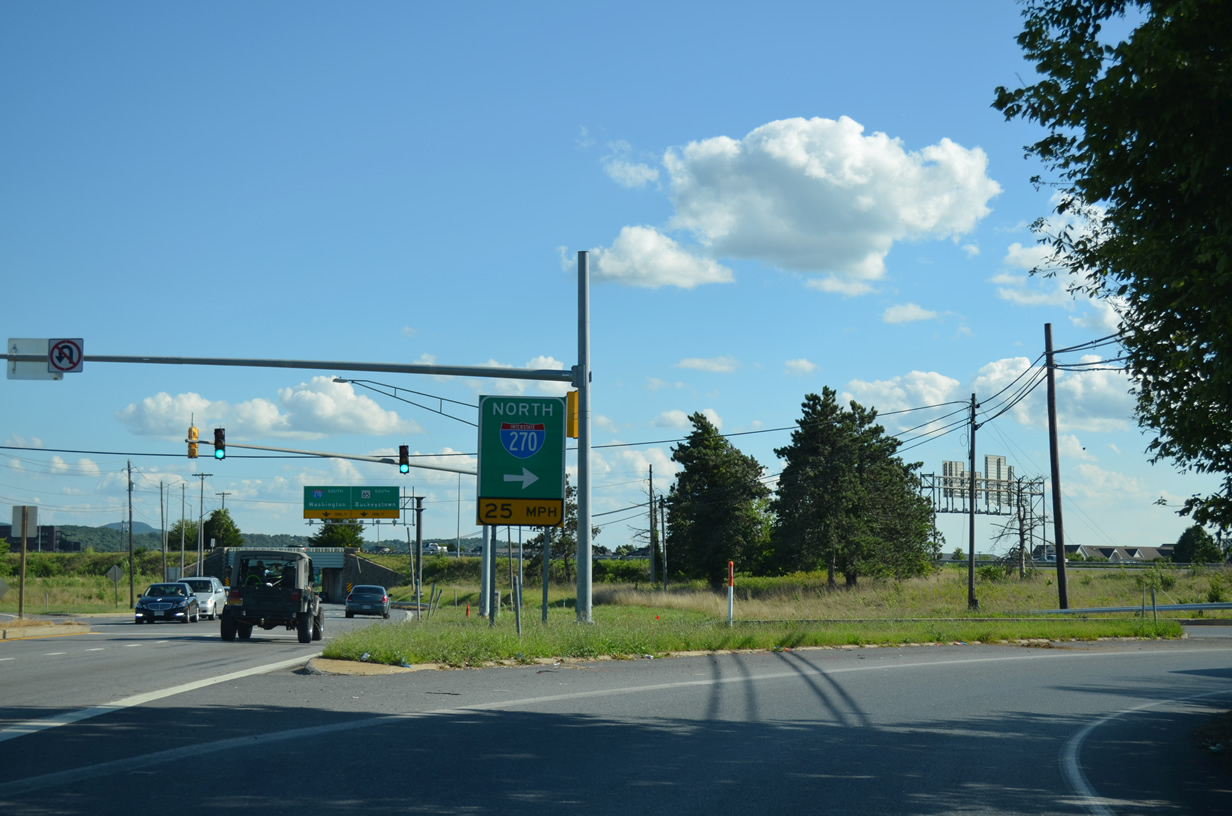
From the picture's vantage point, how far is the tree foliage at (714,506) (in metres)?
68.2

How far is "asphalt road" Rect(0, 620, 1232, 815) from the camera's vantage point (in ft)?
23.6

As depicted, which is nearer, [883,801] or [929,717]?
[883,801]

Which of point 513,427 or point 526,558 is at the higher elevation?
point 513,427

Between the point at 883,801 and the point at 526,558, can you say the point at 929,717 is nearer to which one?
the point at 883,801

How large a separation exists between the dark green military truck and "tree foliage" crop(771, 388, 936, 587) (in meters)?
35.4

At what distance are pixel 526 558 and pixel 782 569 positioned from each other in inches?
1537

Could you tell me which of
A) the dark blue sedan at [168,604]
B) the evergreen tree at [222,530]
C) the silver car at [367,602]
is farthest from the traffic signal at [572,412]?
the evergreen tree at [222,530]

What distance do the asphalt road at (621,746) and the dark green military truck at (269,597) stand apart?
8.34 metres

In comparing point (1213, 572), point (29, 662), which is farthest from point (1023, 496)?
point (29, 662)

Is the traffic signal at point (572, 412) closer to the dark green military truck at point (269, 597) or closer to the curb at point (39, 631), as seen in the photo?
the dark green military truck at point (269, 597)

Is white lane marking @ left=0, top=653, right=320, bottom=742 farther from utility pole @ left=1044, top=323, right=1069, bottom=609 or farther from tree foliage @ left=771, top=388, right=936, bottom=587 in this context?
tree foliage @ left=771, top=388, right=936, bottom=587

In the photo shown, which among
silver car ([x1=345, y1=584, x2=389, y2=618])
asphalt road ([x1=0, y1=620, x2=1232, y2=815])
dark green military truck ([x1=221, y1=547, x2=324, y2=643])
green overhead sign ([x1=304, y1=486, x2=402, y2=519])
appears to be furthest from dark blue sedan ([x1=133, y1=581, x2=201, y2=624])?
green overhead sign ([x1=304, y1=486, x2=402, y2=519])

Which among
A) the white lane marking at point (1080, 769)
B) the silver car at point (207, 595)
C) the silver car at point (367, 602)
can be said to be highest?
the white lane marking at point (1080, 769)

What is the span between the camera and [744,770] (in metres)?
8.37
